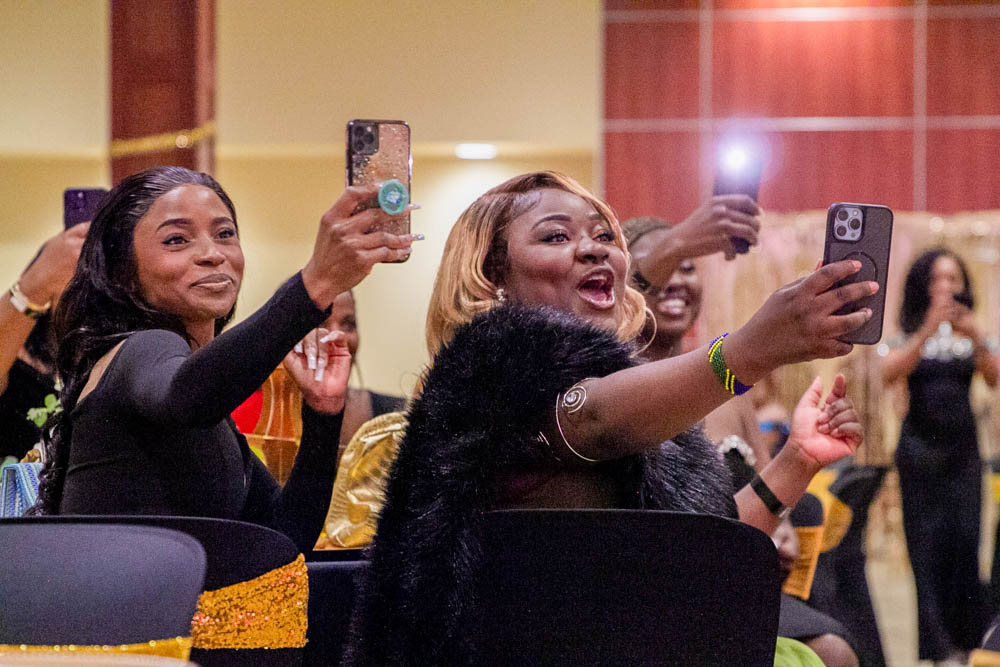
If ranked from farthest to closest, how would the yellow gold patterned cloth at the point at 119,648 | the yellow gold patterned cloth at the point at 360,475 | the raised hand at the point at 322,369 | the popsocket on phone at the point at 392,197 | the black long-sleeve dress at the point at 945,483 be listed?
the black long-sleeve dress at the point at 945,483 → the yellow gold patterned cloth at the point at 360,475 → the raised hand at the point at 322,369 → the popsocket on phone at the point at 392,197 → the yellow gold patterned cloth at the point at 119,648

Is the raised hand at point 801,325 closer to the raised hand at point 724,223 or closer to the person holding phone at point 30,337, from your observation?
the raised hand at point 724,223

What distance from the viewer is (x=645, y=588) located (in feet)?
4.07

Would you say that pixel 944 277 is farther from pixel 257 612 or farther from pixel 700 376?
pixel 257 612

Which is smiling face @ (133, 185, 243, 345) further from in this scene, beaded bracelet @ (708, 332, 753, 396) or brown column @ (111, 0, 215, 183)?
brown column @ (111, 0, 215, 183)

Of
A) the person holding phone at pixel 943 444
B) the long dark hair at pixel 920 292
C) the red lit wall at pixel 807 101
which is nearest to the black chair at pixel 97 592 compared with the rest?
the person holding phone at pixel 943 444

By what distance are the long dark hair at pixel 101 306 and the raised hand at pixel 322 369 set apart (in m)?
0.21

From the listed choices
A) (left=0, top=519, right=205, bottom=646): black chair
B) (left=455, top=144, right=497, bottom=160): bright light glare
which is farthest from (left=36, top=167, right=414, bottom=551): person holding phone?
(left=455, top=144, right=497, bottom=160): bright light glare

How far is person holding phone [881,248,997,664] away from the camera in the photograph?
4.47 m

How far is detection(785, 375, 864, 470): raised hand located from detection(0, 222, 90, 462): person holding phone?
1327 mm

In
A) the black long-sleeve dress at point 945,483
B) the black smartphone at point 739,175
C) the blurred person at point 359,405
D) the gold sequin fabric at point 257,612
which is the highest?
the black smartphone at point 739,175

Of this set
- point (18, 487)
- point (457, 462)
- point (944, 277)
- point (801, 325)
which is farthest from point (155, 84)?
point (801, 325)

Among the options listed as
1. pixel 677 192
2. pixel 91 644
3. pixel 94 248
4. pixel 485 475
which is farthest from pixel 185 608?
pixel 677 192

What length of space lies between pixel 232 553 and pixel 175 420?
17 centimetres

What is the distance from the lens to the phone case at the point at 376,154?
1.48 meters
